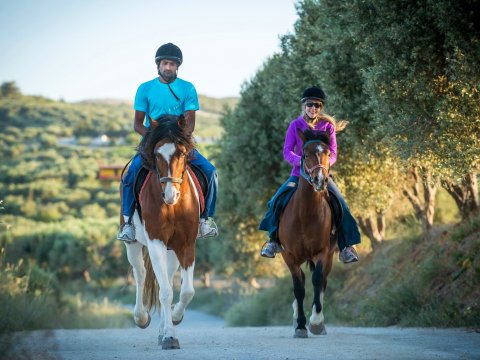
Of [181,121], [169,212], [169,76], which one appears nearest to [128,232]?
[169,212]

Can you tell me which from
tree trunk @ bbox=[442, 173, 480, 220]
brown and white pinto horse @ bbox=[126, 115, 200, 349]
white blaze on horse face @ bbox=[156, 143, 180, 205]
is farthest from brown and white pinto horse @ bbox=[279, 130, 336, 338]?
tree trunk @ bbox=[442, 173, 480, 220]

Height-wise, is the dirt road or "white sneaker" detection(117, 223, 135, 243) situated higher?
"white sneaker" detection(117, 223, 135, 243)

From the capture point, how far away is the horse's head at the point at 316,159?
39.3 feet

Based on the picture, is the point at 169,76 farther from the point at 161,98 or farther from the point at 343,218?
the point at 343,218

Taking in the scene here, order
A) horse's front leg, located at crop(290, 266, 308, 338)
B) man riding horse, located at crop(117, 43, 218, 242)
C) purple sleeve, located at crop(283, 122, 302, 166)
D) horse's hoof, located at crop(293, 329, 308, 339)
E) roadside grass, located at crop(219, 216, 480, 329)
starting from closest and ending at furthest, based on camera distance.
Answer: man riding horse, located at crop(117, 43, 218, 242) < horse's hoof, located at crop(293, 329, 308, 339) < horse's front leg, located at crop(290, 266, 308, 338) < purple sleeve, located at crop(283, 122, 302, 166) < roadside grass, located at crop(219, 216, 480, 329)

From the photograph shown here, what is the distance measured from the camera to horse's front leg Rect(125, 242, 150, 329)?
12547mm

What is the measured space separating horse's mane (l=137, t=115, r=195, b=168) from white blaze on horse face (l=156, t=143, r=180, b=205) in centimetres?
12

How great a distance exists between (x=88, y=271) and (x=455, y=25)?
68413 millimetres

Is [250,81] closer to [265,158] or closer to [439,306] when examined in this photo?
[265,158]

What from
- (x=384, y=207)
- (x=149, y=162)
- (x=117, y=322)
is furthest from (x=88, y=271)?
(x=149, y=162)

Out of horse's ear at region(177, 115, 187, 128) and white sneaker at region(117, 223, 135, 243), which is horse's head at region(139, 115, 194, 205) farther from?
white sneaker at region(117, 223, 135, 243)

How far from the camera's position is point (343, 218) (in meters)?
13.4

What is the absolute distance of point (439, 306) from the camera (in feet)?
55.6

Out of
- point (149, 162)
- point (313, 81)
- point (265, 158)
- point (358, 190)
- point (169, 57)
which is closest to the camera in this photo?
point (149, 162)
